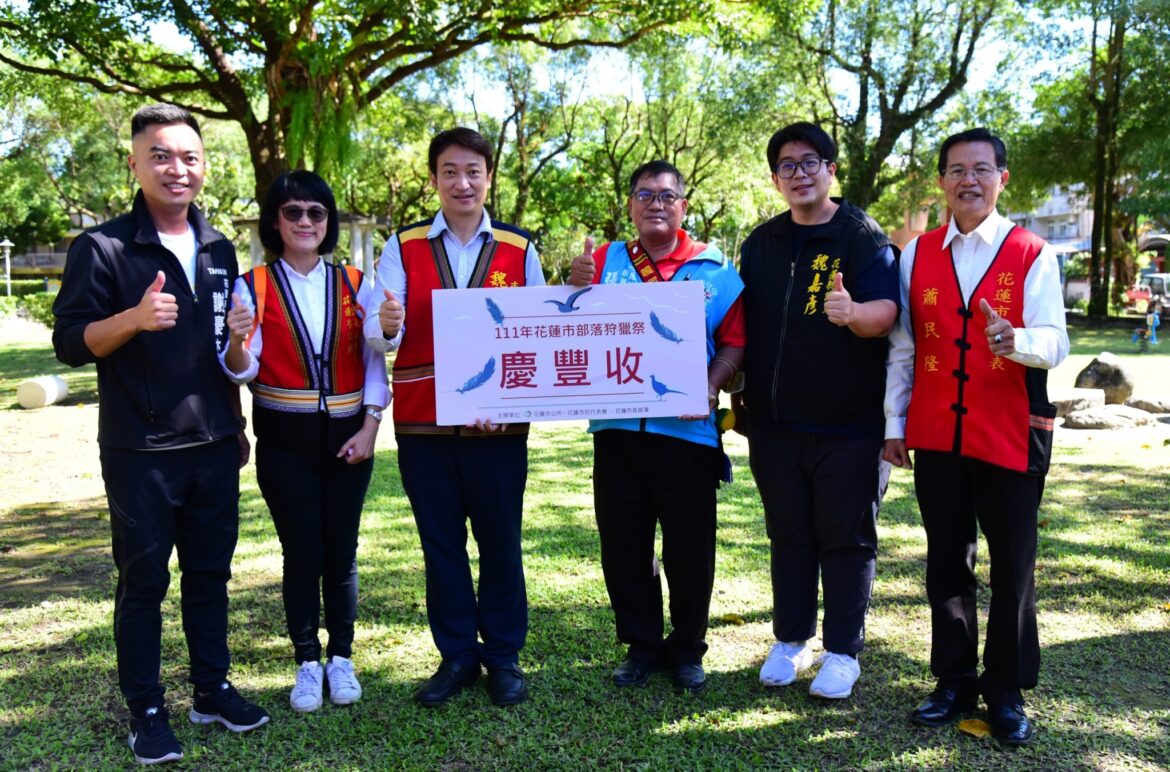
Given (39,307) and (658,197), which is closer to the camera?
(658,197)

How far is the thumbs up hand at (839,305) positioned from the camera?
10.4ft

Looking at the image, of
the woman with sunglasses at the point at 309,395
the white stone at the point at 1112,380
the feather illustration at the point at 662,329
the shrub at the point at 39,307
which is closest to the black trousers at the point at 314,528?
the woman with sunglasses at the point at 309,395

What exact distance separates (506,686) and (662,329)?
4.91 ft

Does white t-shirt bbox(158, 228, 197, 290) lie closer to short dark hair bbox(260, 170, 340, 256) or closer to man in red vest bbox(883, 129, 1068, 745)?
short dark hair bbox(260, 170, 340, 256)

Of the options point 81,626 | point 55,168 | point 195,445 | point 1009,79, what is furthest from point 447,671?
point 55,168

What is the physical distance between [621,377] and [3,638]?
3072mm

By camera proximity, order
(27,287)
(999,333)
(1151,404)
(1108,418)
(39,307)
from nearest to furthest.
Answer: (999,333) < (1108,418) < (1151,404) < (39,307) < (27,287)

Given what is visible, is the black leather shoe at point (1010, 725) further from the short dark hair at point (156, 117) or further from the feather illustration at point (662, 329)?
the short dark hair at point (156, 117)

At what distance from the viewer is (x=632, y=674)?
3.62 m

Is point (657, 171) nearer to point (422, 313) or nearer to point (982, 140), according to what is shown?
point (422, 313)

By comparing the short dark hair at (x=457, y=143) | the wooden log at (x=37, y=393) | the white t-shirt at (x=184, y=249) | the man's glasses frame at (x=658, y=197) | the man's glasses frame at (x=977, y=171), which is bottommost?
the wooden log at (x=37, y=393)

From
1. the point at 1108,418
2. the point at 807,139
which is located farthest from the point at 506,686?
the point at 1108,418

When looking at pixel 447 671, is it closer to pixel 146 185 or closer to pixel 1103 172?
pixel 146 185

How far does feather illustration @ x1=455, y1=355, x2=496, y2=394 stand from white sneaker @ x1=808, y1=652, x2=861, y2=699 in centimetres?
172
